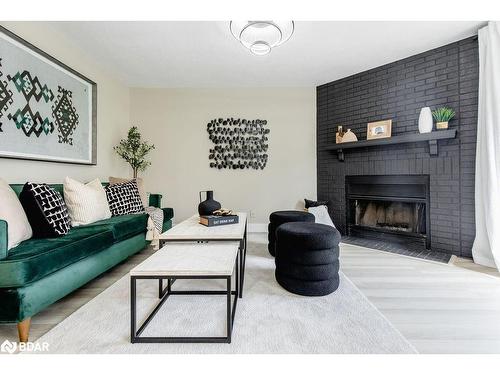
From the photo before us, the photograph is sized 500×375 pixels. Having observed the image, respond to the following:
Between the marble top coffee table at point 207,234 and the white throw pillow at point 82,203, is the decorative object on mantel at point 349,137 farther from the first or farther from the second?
the white throw pillow at point 82,203

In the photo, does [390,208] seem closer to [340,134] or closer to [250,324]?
[340,134]

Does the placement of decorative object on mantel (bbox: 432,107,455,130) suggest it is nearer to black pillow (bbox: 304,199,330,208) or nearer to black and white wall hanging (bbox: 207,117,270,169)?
black pillow (bbox: 304,199,330,208)

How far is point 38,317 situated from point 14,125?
169 cm

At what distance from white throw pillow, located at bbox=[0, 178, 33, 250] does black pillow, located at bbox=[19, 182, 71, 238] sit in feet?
0.13

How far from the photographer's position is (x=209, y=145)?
13.5 ft

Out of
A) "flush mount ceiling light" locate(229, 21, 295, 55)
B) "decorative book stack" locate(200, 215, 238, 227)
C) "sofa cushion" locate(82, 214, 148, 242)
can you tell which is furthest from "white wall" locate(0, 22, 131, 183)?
"flush mount ceiling light" locate(229, 21, 295, 55)

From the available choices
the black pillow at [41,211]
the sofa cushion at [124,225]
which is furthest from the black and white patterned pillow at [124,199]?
the black pillow at [41,211]

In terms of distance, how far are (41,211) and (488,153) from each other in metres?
4.04

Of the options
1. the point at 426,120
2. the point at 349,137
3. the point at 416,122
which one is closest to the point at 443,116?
the point at 426,120

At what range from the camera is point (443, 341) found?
1.29 meters

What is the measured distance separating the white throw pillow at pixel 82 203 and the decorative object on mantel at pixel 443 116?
3914mm

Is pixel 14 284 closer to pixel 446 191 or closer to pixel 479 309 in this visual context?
pixel 479 309
